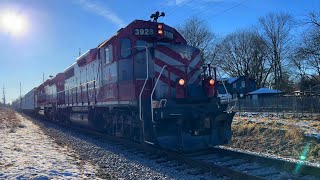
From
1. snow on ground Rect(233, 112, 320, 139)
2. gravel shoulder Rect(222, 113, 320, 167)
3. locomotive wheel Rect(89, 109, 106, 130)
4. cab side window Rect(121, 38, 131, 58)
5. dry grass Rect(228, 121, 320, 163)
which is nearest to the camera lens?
gravel shoulder Rect(222, 113, 320, 167)

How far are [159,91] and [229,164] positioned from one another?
330 centimetres

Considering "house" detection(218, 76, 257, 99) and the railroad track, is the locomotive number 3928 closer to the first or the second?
the railroad track

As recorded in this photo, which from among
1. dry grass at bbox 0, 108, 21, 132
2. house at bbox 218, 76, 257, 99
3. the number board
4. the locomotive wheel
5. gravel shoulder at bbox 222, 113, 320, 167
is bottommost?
gravel shoulder at bbox 222, 113, 320, 167

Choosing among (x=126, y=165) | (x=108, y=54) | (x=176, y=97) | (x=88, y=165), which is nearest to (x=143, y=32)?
(x=108, y=54)

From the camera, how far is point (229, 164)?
323 inches

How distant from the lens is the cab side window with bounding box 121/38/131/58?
37.5 feet

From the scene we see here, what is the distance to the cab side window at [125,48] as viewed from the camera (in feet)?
37.5

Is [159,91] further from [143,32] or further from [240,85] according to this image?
[240,85]

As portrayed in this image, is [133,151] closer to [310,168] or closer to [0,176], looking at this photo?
[0,176]

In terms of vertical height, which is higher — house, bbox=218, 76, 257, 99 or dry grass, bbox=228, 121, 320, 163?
house, bbox=218, 76, 257, 99

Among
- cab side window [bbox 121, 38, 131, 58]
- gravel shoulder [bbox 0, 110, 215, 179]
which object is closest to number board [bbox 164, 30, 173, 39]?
cab side window [bbox 121, 38, 131, 58]

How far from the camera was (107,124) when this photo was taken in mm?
14180

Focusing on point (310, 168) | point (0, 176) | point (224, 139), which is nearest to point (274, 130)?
point (224, 139)

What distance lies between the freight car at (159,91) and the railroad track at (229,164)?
15.2 inches
